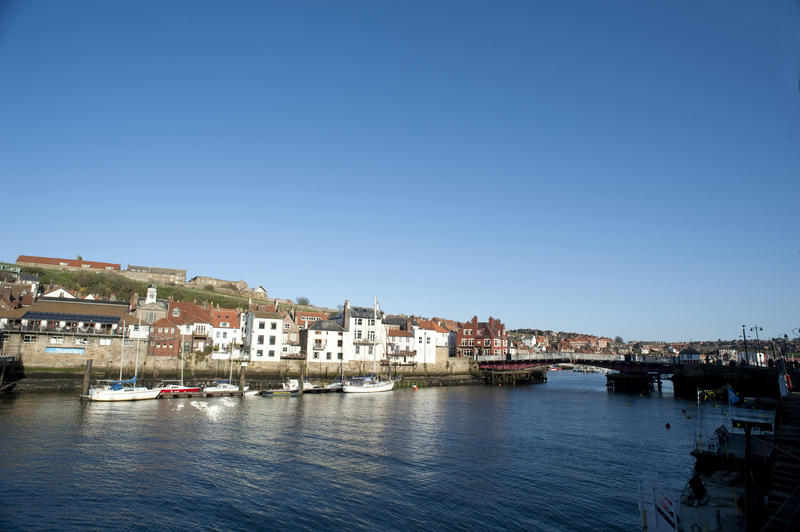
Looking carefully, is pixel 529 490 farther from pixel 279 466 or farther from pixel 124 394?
pixel 124 394

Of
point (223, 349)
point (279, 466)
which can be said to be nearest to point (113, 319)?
point (223, 349)

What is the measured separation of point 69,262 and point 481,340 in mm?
120076

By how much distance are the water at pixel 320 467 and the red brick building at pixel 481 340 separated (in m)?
65.2

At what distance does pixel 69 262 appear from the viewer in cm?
13338

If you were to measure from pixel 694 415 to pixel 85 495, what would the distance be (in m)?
65.9

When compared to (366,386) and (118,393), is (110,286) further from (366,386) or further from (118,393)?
(366,386)

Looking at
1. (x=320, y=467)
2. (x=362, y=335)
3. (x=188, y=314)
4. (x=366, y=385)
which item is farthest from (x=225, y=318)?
(x=320, y=467)

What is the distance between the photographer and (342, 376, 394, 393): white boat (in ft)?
260

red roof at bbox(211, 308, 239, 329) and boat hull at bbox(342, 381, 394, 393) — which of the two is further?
red roof at bbox(211, 308, 239, 329)

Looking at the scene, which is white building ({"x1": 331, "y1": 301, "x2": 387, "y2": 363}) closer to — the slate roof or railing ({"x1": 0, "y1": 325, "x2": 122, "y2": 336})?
the slate roof

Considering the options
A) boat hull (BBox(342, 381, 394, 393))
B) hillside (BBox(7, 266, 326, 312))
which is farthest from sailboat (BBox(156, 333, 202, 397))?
hillside (BBox(7, 266, 326, 312))

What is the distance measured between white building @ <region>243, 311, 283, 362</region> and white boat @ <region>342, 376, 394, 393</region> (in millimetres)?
17445

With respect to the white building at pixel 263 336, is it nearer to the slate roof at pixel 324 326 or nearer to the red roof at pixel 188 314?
the slate roof at pixel 324 326

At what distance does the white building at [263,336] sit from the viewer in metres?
88.2
